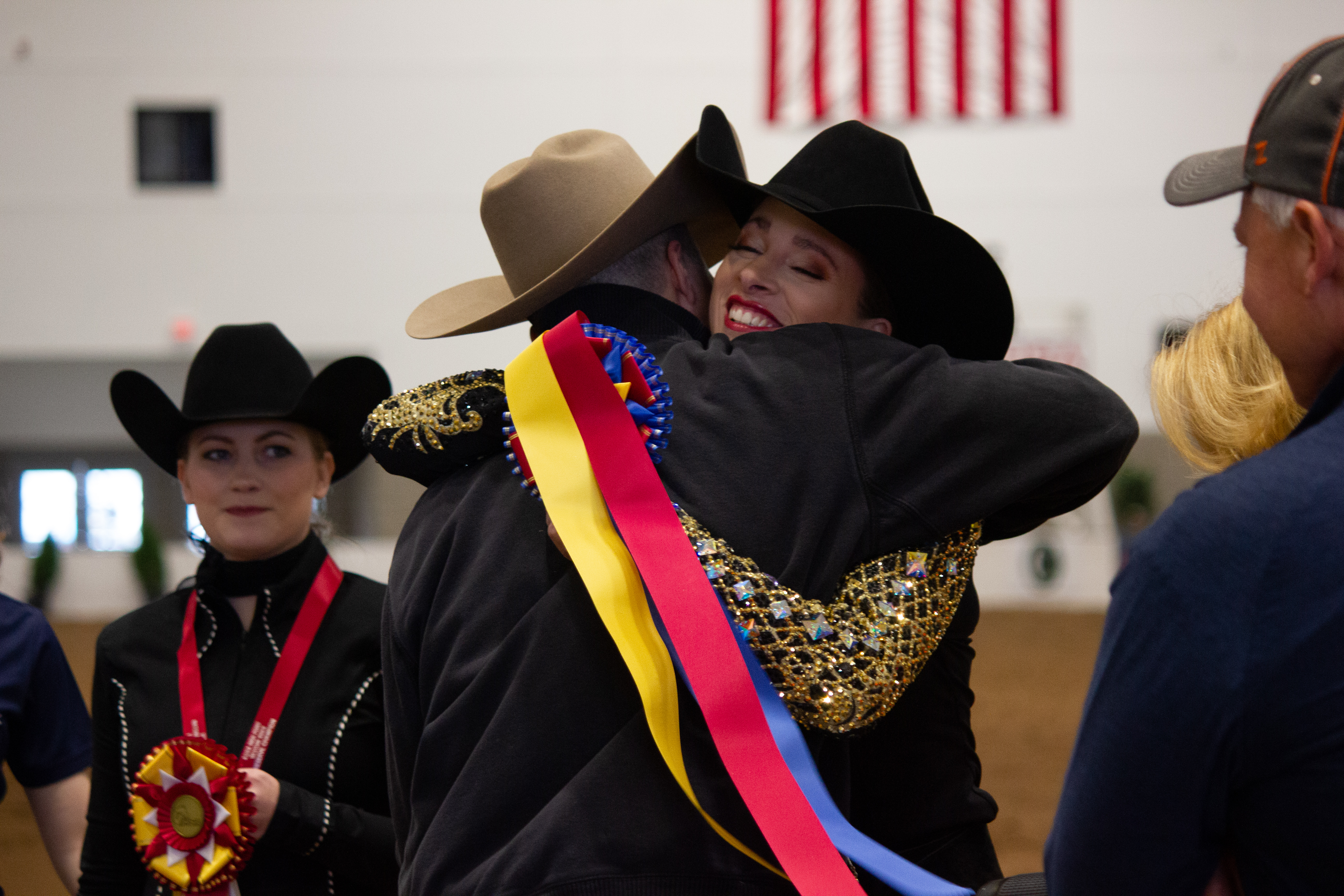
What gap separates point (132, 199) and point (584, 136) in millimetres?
8880

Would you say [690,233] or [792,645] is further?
[690,233]

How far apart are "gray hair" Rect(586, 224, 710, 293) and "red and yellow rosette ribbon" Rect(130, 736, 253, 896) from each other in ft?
3.11

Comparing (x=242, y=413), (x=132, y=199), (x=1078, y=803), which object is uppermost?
(x=132, y=199)

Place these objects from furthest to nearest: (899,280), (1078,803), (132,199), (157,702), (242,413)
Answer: (132,199), (242,413), (157,702), (899,280), (1078,803)

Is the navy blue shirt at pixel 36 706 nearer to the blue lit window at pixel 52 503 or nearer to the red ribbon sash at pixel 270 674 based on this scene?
the red ribbon sash at pixel 270 674

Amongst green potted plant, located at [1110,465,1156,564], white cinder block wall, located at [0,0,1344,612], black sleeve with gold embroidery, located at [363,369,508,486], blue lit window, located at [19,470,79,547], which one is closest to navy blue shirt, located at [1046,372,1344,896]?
black sleeve with gold embroidery, located at [363,369,508,486]

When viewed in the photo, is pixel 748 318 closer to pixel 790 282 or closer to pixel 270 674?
pixel 790 282

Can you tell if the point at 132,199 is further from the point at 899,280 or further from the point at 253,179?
the point at 899,280

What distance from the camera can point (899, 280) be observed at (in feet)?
4.72

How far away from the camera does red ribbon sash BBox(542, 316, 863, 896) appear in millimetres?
1089

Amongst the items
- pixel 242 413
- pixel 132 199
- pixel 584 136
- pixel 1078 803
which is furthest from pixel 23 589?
pixel 1078 803

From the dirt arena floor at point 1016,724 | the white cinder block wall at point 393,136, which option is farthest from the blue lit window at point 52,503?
the white cinder block wall at point 393,136

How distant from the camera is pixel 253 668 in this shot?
6.24ft

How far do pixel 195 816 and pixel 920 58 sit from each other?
7868mm
